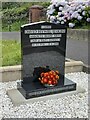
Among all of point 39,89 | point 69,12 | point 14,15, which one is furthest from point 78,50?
point 14,15

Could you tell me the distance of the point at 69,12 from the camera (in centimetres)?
623

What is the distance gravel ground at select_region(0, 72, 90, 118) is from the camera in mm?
3441

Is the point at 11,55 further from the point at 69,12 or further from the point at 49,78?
the point at 49,78

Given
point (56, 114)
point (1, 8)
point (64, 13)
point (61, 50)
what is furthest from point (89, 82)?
point (1, 8)

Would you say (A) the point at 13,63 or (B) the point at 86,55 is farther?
(B) the point at 86,55

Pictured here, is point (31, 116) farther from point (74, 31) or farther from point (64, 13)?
point (64, 13)

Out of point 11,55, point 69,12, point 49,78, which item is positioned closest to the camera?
point 49,78

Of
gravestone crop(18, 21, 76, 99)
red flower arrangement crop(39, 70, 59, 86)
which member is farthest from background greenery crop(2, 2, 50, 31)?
red flower arrangement crop(39, 70, 59, 86)

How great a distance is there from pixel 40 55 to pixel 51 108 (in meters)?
1.02

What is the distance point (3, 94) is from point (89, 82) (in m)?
1.73

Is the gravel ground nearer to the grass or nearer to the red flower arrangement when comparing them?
the red flower arrangement

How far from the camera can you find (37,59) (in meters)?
4.24

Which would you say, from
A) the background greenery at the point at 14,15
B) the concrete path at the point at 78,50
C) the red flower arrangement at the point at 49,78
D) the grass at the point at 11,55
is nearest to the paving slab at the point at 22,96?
the red flower arrangement at the point at 49,78

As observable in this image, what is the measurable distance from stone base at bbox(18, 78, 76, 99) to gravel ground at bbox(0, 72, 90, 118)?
138 mm
